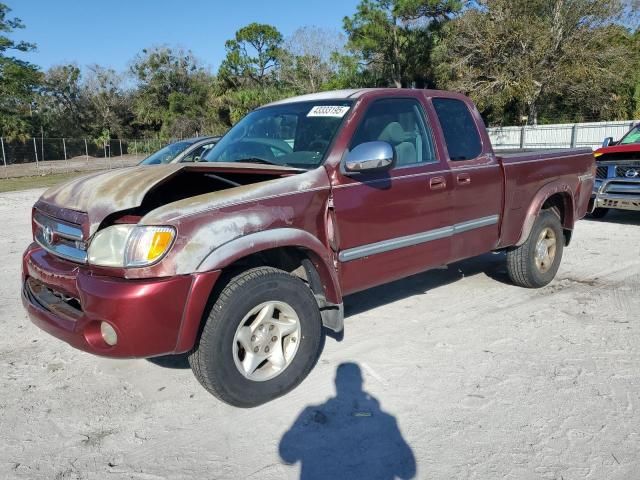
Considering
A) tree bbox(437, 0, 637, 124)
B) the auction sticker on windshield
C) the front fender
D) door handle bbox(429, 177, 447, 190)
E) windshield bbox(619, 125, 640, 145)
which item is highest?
tree bbox(437, 0, 637, 124)

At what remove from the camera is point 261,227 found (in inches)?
128

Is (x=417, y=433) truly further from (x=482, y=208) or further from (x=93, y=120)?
(x=93, y=120)

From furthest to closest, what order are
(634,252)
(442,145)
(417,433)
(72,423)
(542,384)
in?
(634,252) < (442,145) < (542,384) < (72,423) < (417,433)

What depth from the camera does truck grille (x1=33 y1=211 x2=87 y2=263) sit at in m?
3.22

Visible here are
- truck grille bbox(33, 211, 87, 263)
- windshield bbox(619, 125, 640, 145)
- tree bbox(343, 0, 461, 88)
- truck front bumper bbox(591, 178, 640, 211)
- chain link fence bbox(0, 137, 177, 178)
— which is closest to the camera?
truck grille bbox(33, 211, 87, 263)

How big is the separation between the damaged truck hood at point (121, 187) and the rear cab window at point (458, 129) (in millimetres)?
1644

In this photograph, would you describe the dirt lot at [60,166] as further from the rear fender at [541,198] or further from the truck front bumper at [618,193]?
the rear fender at [541,198]

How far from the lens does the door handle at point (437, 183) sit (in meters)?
4.30

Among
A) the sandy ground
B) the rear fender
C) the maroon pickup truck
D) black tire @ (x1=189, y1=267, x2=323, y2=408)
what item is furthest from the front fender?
the rear fender

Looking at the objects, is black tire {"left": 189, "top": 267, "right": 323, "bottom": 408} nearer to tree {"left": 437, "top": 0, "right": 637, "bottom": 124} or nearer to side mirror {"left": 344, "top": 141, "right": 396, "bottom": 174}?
side mirror {"left": 344, "top": 141, "right": 396, "bottom": 174}

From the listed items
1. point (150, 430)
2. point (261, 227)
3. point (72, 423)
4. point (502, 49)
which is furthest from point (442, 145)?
point (502, 49)

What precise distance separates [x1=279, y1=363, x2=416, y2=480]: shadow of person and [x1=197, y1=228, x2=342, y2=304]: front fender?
0.72 m

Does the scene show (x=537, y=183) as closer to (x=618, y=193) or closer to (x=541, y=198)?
(x=541, y=198)

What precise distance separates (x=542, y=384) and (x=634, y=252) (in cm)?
467
